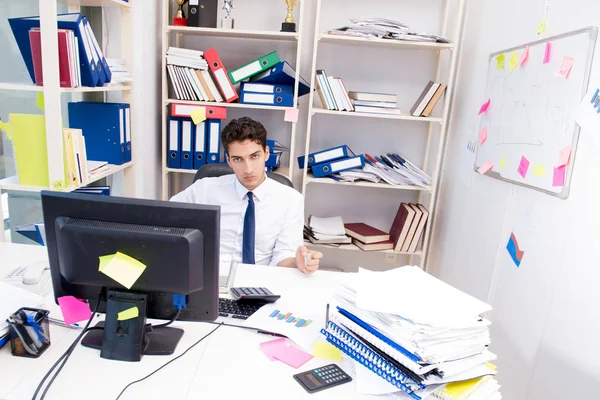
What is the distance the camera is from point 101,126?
2.21 metres

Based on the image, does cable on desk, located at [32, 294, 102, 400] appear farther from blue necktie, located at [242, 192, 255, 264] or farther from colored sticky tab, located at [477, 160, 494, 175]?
colored sticky tab, located at [477, 160, 494, 175]

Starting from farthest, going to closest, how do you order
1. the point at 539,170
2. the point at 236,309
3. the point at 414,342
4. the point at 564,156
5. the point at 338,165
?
the point at 338,165 → the point at 539,170 → the point at 564,156 → the point at 236,309 → the point at 414,342

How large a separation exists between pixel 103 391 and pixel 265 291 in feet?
1.87

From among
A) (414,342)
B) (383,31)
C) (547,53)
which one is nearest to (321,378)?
(414,342)

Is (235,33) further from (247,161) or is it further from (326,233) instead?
(326,233)

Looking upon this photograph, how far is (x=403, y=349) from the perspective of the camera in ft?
3.22

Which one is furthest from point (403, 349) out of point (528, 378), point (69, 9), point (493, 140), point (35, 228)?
point (69, 9)

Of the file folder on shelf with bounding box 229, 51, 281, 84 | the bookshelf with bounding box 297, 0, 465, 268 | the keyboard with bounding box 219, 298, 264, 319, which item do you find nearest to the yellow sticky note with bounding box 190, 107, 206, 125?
the file folder on shelf with bounding box 229, 51, 281, 84

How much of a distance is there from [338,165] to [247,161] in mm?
969

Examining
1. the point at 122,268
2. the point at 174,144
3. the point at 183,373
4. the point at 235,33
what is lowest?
the point at 183,373

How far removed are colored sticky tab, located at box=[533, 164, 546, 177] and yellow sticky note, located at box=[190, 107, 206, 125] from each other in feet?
6.03

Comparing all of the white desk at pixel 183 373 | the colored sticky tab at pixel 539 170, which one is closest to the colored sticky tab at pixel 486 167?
the colored sticky tab at pixel 539 170

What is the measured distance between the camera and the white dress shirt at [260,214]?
1933 millimetres

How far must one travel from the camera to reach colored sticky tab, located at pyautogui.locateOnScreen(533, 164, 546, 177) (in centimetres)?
162
